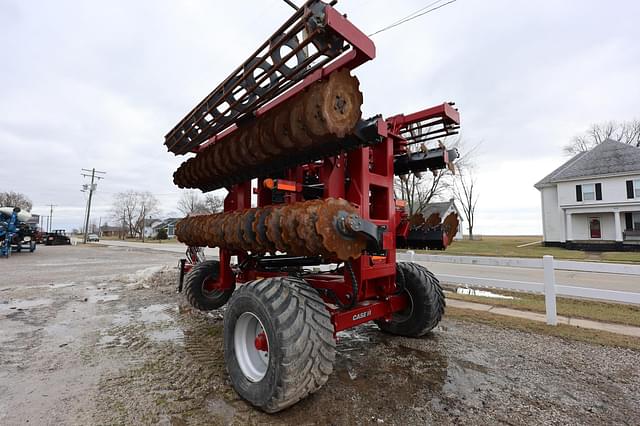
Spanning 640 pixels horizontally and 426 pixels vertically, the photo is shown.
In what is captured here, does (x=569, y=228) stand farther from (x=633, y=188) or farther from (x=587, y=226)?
(x=633, y=188)

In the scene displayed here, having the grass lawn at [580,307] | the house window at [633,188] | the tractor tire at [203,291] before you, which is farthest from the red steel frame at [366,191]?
the house window at [633,188]

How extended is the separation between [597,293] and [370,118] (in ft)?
15.2

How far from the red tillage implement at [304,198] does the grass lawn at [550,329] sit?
147 cm

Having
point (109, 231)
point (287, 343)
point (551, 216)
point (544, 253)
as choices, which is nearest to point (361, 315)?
point (287, 343)

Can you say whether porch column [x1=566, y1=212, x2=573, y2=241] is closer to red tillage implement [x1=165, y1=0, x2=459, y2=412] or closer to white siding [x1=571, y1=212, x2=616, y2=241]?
white siding [x1=571, y1=212, x2=616, y2=241]

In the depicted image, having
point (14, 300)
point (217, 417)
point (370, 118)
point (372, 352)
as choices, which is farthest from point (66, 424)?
point (14, 300)

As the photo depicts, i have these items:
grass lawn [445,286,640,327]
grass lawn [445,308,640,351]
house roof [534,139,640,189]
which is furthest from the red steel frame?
house roof [534,139,640,189]

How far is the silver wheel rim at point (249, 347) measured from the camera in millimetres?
2932

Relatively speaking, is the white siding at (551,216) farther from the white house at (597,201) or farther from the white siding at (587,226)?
the white siding at (587,226)

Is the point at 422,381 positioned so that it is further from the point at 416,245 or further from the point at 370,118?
the point at 370,118

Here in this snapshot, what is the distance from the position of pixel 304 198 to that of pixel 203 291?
271cm

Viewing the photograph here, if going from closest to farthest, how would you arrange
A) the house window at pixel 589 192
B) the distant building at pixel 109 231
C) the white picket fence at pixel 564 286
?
the white picket fence at pixel 564 286 → the house window at pixel 589 192 → the distant building at pixel 109 231

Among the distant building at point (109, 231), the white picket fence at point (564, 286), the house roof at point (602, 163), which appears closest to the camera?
the white picket fence at point (564, 286)

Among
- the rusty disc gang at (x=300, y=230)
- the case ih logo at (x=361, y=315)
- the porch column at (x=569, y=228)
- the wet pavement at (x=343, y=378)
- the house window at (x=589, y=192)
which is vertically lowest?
the wet pavement at (x=343, y=378)
